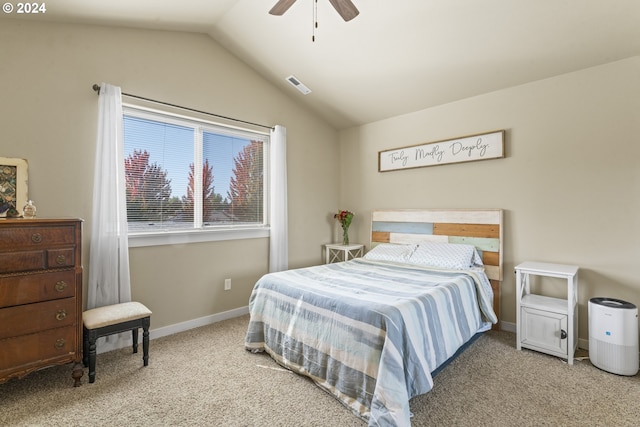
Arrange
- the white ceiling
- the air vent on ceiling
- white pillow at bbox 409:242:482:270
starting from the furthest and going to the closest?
the air vent on ceiling < white pillow at bbox 409:242:482:270 < the white ceiling

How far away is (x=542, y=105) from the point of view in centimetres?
291

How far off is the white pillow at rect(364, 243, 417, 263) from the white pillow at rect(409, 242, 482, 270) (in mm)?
73

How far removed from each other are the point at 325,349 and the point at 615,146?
2.89 metres

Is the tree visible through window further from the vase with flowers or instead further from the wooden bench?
Result: the vase with flowers

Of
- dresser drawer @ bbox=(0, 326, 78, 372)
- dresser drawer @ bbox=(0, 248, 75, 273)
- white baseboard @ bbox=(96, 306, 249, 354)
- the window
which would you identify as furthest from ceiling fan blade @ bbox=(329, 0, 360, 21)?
white baseboard @ bbox=(96, 306, 249, 354)

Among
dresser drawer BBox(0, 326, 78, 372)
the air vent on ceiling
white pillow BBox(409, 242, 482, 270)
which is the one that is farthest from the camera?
the air vent on ceiling

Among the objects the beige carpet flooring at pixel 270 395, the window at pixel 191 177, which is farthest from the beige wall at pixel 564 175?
the window at pixel 191 177

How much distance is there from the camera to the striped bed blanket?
5.67ft

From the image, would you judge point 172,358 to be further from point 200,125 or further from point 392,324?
point 200,125

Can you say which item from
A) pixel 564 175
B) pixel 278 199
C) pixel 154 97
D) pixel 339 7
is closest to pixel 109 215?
pixel 154 97

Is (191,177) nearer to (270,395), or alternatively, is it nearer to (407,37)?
(270,395)

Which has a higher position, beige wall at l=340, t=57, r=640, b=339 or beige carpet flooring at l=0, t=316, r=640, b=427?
beige wall at l=340, t=57, r=640, b=339

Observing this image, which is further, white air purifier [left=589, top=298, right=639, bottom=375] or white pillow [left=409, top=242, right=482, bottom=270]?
white pillow [left=409, top=242, right=482, bottom=270]

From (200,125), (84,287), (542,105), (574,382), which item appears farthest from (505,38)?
(84,287)
